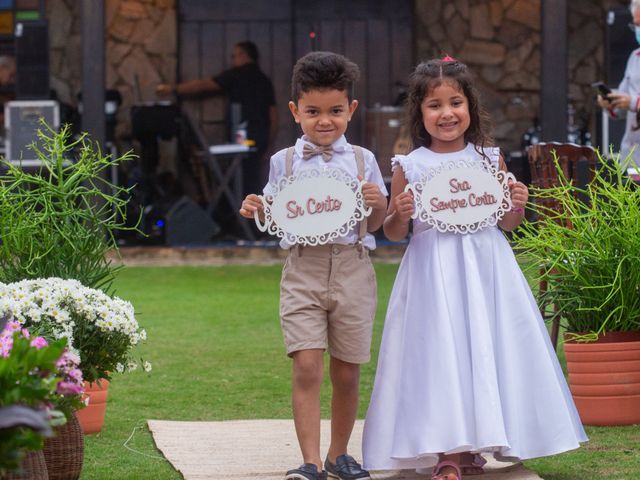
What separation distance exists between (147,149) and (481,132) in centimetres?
872

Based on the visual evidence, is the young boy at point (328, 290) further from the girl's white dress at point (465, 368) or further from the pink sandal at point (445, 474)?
the pink sandal at point (445, 474)

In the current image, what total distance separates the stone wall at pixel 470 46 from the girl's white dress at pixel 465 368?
31.8ft

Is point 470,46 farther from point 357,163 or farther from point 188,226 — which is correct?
point 357,163

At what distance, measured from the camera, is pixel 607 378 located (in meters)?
4.31

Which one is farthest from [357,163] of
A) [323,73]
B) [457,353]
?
[457,353]

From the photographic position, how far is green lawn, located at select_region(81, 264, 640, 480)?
3.93 meters

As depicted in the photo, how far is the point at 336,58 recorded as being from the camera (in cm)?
370

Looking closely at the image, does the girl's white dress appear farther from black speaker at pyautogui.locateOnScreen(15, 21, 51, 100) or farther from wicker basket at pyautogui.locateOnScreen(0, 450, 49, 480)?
black speaker at pyautogui.locateOnScreen(15, 21, 51, 100)

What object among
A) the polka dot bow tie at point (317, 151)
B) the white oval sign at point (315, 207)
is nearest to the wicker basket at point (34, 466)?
the white oval sign at point (315, 207)

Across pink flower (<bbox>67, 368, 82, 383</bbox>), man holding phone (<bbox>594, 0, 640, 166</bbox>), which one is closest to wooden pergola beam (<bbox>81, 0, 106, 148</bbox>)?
man holding phone (<bbox>594, 0, 640, 166</bbox>)

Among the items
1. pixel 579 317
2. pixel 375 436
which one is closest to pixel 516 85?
pixel 579 317

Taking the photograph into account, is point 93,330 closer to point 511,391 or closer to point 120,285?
point 511,391

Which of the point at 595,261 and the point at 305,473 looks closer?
the point at 305,473

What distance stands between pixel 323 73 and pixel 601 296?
1.29 m
